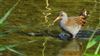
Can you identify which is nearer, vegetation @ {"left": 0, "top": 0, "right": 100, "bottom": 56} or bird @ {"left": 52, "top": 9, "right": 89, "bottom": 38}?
vegetation @ {"left": 0, "top": 0, "right": 100, "bottom": 56}

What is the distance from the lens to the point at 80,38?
25.7ft

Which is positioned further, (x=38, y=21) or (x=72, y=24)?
(x=38, y=21)

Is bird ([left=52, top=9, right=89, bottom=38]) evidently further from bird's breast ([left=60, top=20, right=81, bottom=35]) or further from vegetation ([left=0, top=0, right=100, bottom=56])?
vegetation ([left=0, top=0, right=100, bottom=56])

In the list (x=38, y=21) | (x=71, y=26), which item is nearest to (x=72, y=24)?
(x=71, y=26)

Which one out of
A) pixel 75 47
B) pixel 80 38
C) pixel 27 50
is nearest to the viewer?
pixel 27 50

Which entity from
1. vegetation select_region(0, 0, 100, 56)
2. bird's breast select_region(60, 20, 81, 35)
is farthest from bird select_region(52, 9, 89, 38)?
vegetation select_region(0, 0, 100, 56)

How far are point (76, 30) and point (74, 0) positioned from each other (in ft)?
9.60

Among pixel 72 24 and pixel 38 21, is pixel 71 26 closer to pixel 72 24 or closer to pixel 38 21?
pixel 72 24

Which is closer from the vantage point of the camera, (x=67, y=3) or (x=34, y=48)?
(x=34, y=48)

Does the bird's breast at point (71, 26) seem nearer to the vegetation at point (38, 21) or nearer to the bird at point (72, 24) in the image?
the bird at point (72, 24)

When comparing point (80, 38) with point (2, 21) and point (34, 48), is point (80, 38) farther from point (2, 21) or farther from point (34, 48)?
point (2, 21)

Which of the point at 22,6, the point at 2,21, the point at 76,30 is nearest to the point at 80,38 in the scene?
the point at 76,30

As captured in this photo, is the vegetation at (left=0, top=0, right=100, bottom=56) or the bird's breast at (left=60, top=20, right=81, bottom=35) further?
the bird's breast at (left=60, top=20, right=81, bottom=35)

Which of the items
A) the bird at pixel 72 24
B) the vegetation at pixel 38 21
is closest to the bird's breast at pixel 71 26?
the bird at pixel 72 24
